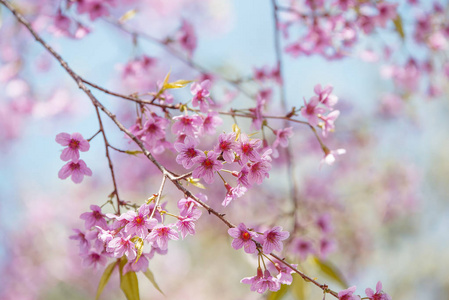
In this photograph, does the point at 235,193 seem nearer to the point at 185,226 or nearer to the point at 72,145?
the point at 185,226

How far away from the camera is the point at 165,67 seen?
4652 mm

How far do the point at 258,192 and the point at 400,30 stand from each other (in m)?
2.52

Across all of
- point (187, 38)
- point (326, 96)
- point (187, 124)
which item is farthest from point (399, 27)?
point (187, 124)

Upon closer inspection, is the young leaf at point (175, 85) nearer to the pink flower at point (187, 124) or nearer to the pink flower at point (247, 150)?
the pink flower at point (187, 124)

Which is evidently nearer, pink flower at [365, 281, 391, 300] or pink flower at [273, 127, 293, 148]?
pink flower at [365, 281, 391, 300]

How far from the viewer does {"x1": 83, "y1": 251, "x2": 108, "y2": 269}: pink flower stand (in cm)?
97

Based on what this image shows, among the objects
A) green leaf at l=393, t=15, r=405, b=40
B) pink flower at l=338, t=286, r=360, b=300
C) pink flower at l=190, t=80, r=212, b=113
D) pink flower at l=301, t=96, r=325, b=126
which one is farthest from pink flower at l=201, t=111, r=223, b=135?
green leaf at l=393, t=15, r=405, b=40

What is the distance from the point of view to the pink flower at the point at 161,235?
0.81m

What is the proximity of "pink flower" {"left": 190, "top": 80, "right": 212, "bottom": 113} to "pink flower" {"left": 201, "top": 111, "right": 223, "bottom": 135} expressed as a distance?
0.07 ft

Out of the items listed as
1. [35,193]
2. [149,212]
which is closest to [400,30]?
[149,212]

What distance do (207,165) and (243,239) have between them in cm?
Result: 18

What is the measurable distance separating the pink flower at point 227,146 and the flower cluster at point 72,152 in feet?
1.09

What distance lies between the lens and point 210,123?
3.42 ft

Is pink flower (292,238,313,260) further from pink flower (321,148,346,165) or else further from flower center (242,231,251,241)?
flower center (242,231,251,241)
